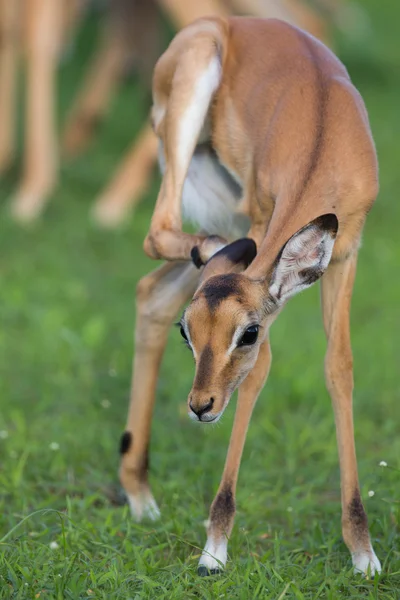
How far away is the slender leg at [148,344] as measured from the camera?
4.57m

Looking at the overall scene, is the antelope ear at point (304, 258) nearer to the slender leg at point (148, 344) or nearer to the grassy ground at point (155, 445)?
the grassy ground at point (155, 445)

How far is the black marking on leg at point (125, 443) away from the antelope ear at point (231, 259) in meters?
1.18

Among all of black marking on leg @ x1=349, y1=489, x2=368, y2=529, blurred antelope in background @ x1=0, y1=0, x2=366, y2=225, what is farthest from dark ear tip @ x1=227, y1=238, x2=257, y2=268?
blurred antelope in background @ x1=0, y1=0, x2=366, y2=225

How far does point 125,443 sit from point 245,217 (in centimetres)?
106

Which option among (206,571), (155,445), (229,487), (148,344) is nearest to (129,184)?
(155,445)

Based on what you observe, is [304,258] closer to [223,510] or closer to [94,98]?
[223,510]

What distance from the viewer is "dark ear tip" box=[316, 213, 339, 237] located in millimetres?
3381

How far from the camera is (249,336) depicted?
341 centimetres

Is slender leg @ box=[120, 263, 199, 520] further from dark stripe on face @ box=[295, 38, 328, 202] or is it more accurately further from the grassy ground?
dark stripe on face @ box=[295, 38, 328, 202]

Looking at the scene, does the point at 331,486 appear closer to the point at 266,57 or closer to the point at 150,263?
the point at 266,57

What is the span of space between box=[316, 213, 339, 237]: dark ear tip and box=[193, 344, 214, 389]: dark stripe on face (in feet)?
1.62

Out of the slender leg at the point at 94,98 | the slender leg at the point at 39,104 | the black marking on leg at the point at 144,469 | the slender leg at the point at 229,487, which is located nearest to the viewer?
the slender leg at the point at 229,487

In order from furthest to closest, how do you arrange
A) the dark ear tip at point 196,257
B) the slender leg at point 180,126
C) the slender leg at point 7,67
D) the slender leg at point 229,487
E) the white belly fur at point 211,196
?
the slender leg at point 7,67 < the white belly fur at point 211,196 < the slender leg at point 180,126 < the slender leg at point 229,487 < the dark ear tip at point 196,257

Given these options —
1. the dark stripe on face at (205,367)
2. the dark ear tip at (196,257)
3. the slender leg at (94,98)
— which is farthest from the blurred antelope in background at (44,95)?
the dark stripe on face at (205,367)
